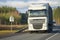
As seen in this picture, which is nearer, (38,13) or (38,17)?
(38,17)

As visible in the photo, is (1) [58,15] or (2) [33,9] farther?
(1) [58,15]

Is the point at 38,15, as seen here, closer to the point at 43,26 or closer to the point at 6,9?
the point at 43,26

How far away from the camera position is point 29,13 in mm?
37844

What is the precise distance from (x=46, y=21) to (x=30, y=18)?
234cm

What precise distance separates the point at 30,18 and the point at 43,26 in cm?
222

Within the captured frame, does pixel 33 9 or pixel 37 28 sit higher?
pixel 33 9

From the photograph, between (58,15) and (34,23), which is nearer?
(34,23)

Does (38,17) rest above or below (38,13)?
below

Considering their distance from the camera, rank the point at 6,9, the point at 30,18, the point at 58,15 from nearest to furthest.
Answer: the point at 30,18 → the point at 6,9 → the point at 58,15

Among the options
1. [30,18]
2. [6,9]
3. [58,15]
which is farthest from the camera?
[58,15]

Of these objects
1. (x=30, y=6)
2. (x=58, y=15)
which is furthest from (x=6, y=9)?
(x=30, y=6)

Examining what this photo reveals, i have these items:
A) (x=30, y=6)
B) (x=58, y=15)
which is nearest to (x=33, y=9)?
(x=30, y=6)

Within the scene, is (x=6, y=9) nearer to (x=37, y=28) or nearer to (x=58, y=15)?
(x=58, y=15)

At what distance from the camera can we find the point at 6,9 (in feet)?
417
